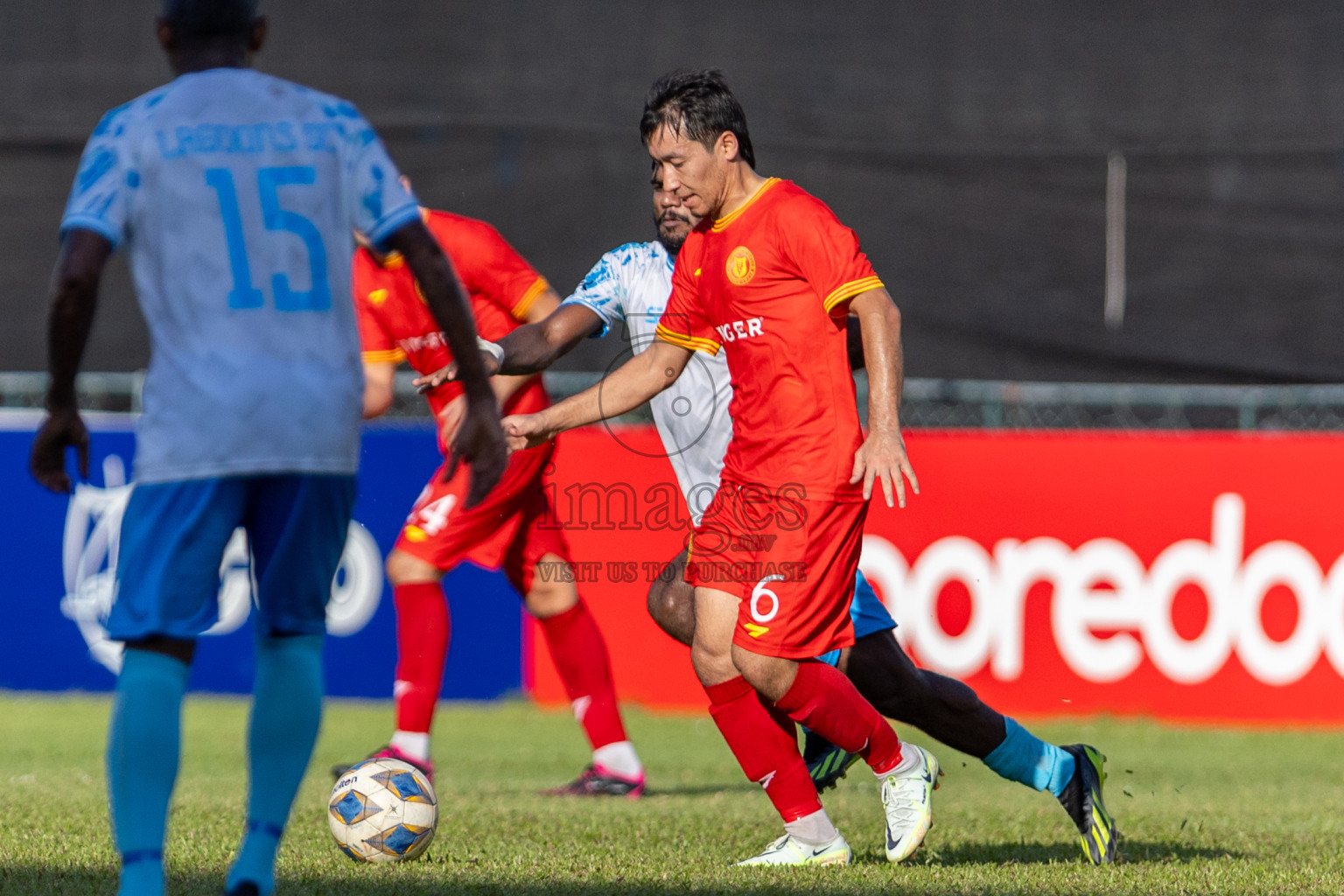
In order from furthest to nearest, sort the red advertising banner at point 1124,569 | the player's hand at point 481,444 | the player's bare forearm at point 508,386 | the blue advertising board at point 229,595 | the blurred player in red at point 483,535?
the blue advertising board at point 229,595
the red advertising banner at point 1124,569
the player's bare forearm at point 508,386
the blurred player in red at point 483,535
the player's hand at point 481,444

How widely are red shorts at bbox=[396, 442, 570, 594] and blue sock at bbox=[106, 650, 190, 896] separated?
318 centimetres

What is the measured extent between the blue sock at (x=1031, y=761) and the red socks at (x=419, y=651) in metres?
2.35

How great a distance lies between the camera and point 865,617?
193 inches

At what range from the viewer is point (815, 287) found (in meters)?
4.37

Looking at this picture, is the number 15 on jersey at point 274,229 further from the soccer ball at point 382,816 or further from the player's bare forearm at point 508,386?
the player's bare forearm at point 508,386

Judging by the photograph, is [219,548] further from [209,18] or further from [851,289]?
[851,289]

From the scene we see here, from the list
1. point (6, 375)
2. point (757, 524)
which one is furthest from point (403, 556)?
point (6, 375)

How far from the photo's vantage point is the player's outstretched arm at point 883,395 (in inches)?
161

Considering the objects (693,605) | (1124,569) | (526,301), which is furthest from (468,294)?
(1124,569)

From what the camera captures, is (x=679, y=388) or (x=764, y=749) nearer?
(x=764, y=749)

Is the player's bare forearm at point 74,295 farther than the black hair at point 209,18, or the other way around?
the black hair at point 209,18

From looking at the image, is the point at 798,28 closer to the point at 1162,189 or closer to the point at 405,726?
the point at 1162,189

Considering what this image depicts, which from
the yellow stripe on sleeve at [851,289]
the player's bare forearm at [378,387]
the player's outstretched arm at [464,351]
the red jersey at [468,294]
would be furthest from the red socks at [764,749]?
the player's bare forearm at [378,387]

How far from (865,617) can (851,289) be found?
1127 millimetres
